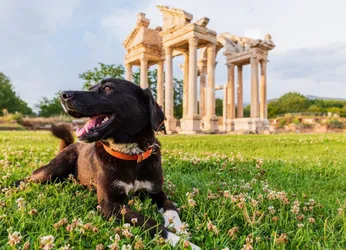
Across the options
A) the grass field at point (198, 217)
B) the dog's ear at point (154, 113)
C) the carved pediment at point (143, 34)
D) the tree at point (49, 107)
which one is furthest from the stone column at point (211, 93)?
the tree at point (49, 107)

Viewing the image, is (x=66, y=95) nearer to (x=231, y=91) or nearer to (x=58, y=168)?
(x=58, y=168)

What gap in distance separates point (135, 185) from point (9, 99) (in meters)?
71.7

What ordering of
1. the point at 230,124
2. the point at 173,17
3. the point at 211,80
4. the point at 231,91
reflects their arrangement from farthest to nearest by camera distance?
the point at 231,91 → the point at 230,124 → the point at 173,17 → the point at 211,80

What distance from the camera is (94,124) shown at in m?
2.83

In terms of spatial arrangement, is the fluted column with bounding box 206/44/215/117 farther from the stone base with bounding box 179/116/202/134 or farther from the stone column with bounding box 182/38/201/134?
the stone base with bounding box 179/116/202/134

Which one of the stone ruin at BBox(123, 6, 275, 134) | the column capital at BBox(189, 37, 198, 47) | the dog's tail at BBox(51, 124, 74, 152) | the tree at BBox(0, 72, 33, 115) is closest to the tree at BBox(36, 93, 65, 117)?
the tree at BBox(0, 72, 33, 115)

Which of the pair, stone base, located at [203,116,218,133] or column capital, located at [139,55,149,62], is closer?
stone base, located at [203,116,218,133]

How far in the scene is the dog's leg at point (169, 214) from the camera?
2129 millimetres

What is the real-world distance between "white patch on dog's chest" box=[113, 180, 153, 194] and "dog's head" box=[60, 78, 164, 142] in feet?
1.58

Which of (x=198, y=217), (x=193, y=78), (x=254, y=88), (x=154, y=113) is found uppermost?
(x=193, y=78)

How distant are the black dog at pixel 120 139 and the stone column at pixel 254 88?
29.0m

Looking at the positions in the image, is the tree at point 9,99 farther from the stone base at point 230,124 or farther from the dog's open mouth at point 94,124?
the dog's open mouth at point 94,124

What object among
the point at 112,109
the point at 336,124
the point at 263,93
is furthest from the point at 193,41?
the point at 336,124

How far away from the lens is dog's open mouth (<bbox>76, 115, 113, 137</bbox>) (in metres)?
2.65
